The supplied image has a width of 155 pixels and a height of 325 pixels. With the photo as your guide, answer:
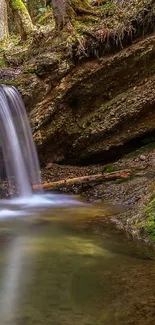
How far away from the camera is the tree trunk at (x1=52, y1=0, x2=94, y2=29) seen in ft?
28.0

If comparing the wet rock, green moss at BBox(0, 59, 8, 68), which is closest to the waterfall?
the wet rock

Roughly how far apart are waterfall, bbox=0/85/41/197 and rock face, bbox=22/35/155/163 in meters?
0.24

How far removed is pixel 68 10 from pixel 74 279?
7.38 metres

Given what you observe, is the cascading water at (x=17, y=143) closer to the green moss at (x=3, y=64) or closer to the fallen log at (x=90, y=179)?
the fallen log at (x=90, y=179)

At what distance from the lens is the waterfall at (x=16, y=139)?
7875 millimetres

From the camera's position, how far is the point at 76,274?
3.03 meters

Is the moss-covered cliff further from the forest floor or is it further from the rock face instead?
the forest floor

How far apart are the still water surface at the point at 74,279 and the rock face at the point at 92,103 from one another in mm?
3610

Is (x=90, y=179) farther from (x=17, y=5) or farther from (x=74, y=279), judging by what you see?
(x=17, y=5)

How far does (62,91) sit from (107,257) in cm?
498

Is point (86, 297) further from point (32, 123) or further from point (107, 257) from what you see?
point (32, 123)

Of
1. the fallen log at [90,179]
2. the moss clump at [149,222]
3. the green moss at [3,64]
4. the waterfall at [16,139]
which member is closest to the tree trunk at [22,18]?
the green moss at [3,64]

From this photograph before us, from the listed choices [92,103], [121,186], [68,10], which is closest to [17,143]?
[92,103]

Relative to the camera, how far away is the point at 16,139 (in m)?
8.01
